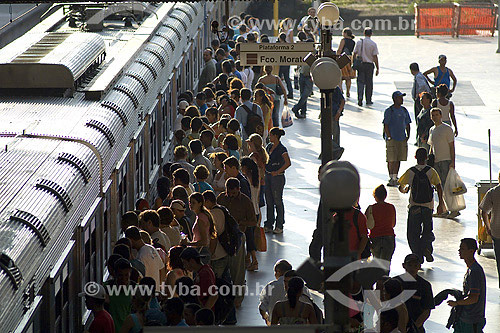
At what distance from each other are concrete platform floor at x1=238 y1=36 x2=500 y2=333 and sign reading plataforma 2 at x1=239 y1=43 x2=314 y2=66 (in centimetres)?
249

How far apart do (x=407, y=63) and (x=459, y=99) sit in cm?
531

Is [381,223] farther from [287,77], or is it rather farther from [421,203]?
[287,77]

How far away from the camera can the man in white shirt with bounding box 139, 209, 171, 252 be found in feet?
33.0

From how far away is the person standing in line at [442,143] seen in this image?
50.1ft

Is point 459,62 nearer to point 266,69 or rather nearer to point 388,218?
point 266,69

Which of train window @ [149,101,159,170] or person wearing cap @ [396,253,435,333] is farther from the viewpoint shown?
train window @ [149,101,159,170]

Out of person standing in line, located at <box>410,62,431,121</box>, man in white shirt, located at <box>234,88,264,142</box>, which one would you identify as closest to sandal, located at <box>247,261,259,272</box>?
man in white shirt, located at <box>234,88,264,142</box>

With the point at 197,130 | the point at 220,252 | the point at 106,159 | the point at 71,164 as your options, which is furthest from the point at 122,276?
the point at 197,130

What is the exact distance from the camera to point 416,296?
9.43 metres

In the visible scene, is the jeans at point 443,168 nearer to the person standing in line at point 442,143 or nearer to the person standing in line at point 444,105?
the person standing in line at point 442,143

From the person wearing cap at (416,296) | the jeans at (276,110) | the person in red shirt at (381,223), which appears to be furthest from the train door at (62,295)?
the jeans at (276,110)

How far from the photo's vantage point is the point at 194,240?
10672 millimetres

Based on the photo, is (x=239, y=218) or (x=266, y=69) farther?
(x=266, y=69)

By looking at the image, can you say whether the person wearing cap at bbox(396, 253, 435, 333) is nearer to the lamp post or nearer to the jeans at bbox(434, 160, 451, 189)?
the lamp post
